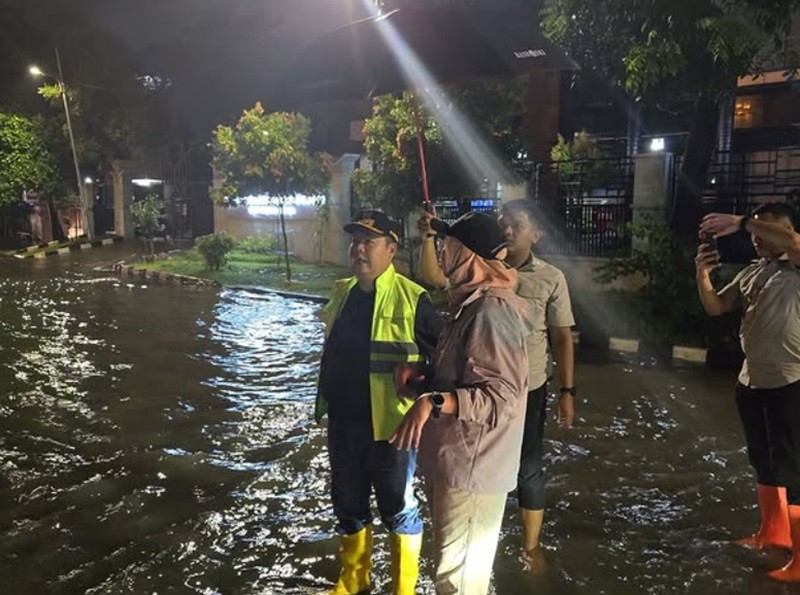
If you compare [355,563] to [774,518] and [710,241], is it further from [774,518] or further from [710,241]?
[710,241]

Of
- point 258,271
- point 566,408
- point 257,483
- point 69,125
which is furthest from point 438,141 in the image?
point 69,125

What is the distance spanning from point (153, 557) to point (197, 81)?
2891 cm

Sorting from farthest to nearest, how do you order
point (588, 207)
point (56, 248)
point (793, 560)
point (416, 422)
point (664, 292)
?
point (56, 248), point (588, 207), point (664, 292), point (793, 560), point (416, 422)

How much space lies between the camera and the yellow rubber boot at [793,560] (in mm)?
3768

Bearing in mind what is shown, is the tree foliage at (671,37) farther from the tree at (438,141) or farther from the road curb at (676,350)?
the road curb at (676,350)

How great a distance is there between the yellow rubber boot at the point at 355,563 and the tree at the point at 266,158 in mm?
14947

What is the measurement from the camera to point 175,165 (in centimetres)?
3041

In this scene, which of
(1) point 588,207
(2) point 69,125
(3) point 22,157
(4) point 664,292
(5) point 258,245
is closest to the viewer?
(4) point 664,292

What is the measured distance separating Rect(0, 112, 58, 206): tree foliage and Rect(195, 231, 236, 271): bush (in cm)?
1177

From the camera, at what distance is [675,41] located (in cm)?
911

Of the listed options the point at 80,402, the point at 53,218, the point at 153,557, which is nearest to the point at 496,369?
the point at 153,557

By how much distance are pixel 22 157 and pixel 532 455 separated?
29.3 m

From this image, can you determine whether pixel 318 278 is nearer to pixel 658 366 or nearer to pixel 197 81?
pixel 658 366

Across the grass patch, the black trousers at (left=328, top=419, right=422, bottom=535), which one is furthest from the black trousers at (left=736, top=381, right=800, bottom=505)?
the grass patch
